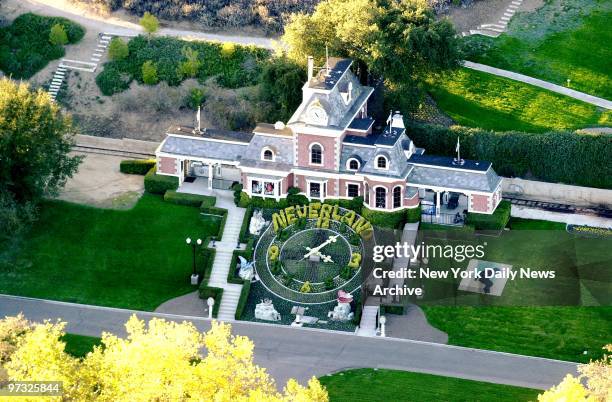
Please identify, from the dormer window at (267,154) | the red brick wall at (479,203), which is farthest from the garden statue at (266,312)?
the red brick wall at (479,203)

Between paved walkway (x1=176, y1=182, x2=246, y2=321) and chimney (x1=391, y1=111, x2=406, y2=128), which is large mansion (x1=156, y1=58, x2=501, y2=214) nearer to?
chimney (x1=391, y1=111, x2=406, y2=128)

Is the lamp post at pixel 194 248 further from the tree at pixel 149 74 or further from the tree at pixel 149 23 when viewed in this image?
the tree at pixel 149 23

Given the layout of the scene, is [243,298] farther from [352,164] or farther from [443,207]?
[443,207]

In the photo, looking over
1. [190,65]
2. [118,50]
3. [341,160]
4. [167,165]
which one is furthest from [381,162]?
[118,50]

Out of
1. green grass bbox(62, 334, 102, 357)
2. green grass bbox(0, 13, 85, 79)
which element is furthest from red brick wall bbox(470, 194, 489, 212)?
green grass bbox(0, 13, 85, 79)

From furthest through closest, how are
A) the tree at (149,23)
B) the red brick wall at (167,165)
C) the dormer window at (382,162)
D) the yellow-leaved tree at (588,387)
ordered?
the tree at (149,23), the red brick wall at (167,165), the dormer window at (382,162), the yellow-leaved tree at (588,387)
